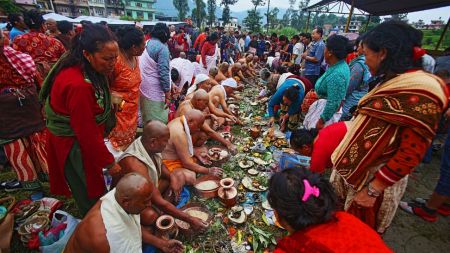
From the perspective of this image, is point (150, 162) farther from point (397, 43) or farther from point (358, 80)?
point (358, 80)

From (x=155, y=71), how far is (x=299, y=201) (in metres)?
3.44

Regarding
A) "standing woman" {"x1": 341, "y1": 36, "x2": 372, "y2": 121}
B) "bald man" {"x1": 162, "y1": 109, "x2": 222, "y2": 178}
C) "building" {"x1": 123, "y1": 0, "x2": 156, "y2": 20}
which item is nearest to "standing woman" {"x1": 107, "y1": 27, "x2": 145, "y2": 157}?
"bald man" {"x1": 162, "y1": 109, "x2": 222, "y2": 178}

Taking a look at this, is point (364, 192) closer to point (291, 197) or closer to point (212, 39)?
point (291, 197)

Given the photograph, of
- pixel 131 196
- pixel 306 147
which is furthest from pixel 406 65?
pixel 131 196

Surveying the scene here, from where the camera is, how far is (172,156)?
3.48m

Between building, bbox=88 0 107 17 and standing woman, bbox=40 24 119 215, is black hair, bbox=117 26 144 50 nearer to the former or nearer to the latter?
standing woman, bbox=40 24 119 215

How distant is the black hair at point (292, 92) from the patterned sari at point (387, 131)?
2.86 metres

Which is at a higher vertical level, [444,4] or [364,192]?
[444,4]

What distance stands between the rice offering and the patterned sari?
170cm

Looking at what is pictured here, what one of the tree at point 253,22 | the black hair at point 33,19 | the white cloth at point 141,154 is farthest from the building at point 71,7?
the white cloth at point 141,154

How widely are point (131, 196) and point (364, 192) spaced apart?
180 centimetres

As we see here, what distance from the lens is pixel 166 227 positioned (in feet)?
→ 7.68

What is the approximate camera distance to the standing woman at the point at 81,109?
1.86 meters

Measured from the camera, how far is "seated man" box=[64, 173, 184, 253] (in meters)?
1.64
